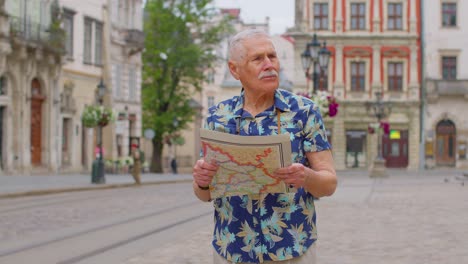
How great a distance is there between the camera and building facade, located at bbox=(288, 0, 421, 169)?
208 feet

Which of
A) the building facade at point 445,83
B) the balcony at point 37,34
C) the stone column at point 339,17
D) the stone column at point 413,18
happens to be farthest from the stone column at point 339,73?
the balcony at point 37,34

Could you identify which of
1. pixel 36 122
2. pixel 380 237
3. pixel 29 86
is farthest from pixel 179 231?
pixel 36 122

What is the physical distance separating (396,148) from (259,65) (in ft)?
199

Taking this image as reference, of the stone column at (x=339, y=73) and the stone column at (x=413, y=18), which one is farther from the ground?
the stone column at (x=413, y=18)

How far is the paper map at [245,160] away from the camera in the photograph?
355cm

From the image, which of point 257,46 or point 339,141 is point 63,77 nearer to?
point 339,141

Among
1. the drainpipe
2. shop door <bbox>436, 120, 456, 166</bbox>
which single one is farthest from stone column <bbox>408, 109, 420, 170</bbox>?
shop door <bbox>436, 120, 456, 166</bbox>

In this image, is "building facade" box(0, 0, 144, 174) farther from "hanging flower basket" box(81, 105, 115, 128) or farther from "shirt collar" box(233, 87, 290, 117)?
"shirt collar" box(233, 87, 290, 117)

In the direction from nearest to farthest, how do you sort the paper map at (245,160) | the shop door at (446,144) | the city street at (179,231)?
the paper map at (245,160) → the city street at (179,231) → the shop door at (446,144)

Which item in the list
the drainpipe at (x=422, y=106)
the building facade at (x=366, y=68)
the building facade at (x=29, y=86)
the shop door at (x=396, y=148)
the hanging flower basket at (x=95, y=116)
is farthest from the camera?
the building facade at (x=366, y=68)

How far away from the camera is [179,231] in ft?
45.2

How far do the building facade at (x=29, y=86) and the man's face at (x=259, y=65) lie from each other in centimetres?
3232

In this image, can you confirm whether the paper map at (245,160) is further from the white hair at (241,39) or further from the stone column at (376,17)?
the stone column at (376,17)

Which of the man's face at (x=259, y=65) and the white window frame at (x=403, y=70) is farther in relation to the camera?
the white window frame at (x=403, y=70)
